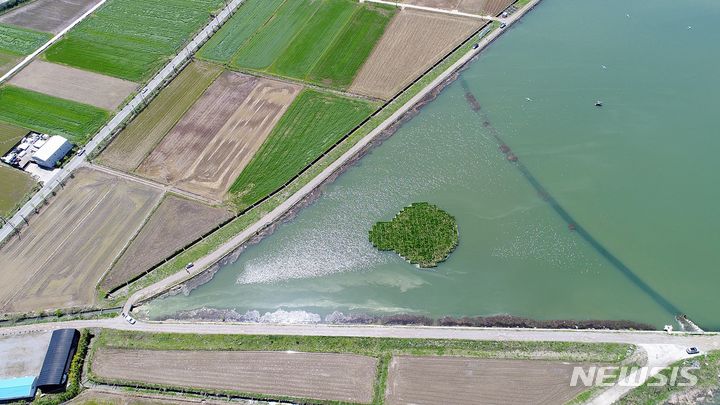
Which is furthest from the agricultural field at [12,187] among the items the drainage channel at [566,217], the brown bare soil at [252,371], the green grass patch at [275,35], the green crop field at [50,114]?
the drainage channel at [566,217]

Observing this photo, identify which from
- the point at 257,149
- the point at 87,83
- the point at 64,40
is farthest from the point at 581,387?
the point at 64,40

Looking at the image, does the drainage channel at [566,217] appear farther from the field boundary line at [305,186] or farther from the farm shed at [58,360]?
the farm shed at [58,360]

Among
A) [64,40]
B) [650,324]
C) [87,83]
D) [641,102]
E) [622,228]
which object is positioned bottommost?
[650,324]

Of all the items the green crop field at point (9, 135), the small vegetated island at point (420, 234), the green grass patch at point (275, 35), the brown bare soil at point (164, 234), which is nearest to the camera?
the small vegetated island at point (420, 234)

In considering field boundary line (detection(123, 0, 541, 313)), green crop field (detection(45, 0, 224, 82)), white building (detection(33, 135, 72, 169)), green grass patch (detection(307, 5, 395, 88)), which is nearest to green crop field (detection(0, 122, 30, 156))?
white building (detection(33, 135, 72, 169))

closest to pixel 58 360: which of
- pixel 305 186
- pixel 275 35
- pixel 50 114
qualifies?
pixel 305 186

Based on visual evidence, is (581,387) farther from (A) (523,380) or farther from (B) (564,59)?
(B) (564,59)

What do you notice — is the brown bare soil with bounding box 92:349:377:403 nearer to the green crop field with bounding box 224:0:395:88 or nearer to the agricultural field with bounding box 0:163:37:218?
the agricultural field with bounding box 0:163:37:218
